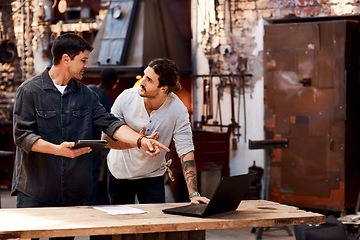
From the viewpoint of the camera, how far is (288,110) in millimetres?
7051

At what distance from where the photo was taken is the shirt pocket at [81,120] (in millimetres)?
3760

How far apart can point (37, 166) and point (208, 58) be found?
4.66 m

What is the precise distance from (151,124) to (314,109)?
3.17m

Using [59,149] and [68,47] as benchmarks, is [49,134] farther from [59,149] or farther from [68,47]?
[68,47]

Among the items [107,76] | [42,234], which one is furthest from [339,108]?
[42,234]

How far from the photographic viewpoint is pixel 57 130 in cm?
371

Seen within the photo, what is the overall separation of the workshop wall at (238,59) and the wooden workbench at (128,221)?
13.4ft

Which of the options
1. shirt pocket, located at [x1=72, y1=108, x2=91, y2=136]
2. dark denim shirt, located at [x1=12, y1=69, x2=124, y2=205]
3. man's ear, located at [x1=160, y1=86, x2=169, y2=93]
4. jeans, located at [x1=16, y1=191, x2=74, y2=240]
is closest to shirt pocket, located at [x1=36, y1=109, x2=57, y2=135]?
dark denim shirt, located at [x1=12, y1=69, x2=124, y2=205]

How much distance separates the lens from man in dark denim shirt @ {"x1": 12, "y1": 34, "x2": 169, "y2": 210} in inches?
144

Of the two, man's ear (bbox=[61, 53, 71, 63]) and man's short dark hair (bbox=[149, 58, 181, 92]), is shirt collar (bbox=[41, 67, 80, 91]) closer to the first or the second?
man's ear (bbox=[61, 53, 71, 63])

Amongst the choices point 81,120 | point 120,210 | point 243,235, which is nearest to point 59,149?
point 81,120

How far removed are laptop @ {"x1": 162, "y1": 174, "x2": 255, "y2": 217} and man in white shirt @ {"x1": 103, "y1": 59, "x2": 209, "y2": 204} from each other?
0.64m

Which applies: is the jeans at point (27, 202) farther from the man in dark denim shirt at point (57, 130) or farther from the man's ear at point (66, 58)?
the man's ear at point (66, 58)

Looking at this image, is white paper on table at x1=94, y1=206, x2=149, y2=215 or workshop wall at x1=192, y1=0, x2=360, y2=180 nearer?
white paper on table at x1=94, y1=206, x2=149, y2=215
